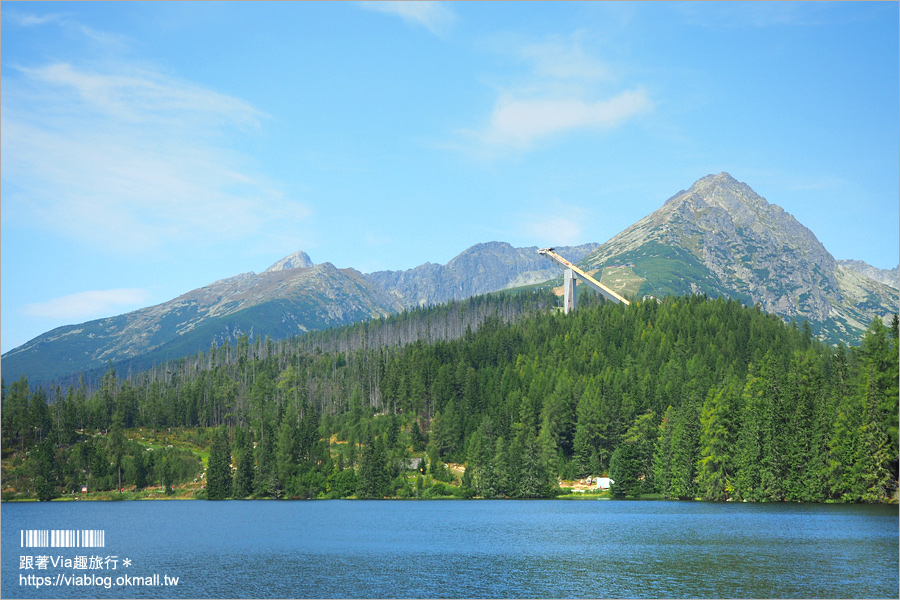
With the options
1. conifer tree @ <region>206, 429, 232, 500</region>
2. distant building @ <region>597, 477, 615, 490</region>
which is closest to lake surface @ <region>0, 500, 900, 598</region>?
distant building @ <region>597, 477, 615, 490</region>

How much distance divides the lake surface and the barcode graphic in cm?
213

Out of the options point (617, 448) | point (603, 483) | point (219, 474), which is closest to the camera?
point (617, 448)

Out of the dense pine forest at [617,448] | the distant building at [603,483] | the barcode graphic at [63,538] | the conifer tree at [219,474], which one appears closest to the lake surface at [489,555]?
the barcode graphic at [63,538]

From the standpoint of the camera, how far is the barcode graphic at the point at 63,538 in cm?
9162

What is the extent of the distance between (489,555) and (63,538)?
56.8m

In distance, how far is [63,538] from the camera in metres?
97.3

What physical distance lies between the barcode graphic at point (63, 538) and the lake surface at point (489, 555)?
6.99ft

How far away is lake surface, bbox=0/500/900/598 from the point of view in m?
59.2

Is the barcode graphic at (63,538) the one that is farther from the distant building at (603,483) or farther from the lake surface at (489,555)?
the distant building at (603,483)

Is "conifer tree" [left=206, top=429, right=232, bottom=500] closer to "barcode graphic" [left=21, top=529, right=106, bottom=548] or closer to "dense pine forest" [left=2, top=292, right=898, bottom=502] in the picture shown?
"dense pine forest" [left=2, top=292, right=898, bottom=502]

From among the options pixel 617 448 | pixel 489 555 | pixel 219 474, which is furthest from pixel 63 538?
pixel 617 448

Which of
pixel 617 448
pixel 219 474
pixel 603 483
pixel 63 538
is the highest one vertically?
pixel 617 448

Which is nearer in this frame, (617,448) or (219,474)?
(617,448)

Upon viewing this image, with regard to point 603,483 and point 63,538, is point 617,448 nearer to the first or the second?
point 603,483
